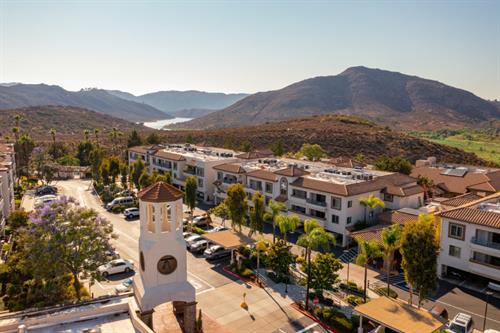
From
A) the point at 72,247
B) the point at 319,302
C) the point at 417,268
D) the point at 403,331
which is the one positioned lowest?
the point at 319,302

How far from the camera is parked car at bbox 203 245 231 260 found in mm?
41719

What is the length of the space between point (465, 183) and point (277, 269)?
48.1 metres

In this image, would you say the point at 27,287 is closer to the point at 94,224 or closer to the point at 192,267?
the point at 94,224

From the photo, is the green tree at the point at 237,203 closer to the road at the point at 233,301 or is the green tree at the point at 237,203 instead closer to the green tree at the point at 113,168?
the road at the point at 233,301

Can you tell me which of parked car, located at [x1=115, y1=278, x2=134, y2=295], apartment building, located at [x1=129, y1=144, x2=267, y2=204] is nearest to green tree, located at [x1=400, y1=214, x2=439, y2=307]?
parked car, located at [x1=115, y1=278, x2=134, y2=295]

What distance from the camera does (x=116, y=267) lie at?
37.7m

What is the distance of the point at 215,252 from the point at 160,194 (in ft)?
77.1

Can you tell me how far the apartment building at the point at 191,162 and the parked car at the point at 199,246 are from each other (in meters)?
24.1

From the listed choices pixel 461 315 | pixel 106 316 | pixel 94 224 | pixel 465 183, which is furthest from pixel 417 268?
pixel 465 183

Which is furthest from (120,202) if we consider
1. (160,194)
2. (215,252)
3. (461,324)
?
(461,324)

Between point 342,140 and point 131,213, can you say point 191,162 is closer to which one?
point 131,213

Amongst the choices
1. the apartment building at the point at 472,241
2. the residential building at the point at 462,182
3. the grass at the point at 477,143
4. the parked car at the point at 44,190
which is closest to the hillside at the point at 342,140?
the grass at the point at 477,143

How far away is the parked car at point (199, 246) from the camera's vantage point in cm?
4372

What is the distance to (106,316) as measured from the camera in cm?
1897
